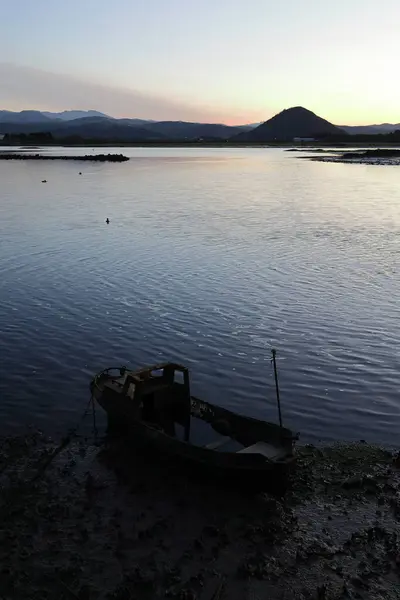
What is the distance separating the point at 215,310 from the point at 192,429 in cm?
1225

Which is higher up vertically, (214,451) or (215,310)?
(214,451)

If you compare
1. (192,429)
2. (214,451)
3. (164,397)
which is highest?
(214,451)

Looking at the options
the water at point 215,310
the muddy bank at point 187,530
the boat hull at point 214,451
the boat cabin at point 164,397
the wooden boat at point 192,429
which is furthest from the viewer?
the water at point 215,310

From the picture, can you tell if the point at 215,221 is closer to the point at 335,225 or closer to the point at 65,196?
the point at 335,225

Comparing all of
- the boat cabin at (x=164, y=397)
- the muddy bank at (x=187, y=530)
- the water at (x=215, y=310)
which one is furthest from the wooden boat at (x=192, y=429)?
the water at (x=215, y=310)

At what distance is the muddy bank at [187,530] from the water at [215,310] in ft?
9.03

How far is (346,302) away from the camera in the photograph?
31859 millimetres

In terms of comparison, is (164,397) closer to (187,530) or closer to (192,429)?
(192,429)

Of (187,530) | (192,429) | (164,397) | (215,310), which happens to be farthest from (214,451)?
(215,310)

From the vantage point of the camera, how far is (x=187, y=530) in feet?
45.3

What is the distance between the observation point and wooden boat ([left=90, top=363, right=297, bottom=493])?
1489 centimetres

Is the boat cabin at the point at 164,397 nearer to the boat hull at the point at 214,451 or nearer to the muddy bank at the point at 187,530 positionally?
the boat hull at the point at 214,451

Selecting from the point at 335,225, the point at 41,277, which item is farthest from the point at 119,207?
the point at 41,277

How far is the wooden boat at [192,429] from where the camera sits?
14.9 metres
